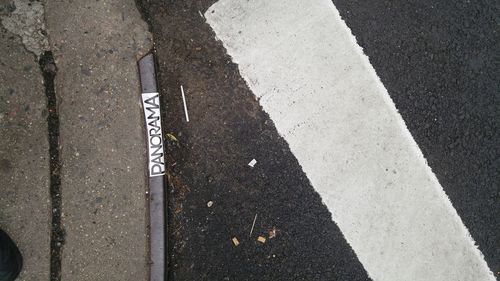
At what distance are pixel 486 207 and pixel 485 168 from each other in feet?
0.84

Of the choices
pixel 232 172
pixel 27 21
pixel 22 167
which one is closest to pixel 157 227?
pixel 232 172

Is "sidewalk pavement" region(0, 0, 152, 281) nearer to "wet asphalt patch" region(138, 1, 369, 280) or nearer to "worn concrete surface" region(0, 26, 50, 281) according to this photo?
"worn concrete surface" region(0, 26, 50, 281)

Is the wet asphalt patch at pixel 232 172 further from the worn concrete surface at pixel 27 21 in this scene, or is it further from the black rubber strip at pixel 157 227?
the worn concrete surface at pixel 27 21

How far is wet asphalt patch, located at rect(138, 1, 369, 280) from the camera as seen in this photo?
2.60 meters

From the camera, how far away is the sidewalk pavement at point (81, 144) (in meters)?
2.47

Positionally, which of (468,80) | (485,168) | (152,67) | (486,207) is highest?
(152,67)

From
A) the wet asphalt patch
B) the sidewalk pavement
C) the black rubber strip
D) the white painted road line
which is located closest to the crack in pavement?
the sidewalk pavement

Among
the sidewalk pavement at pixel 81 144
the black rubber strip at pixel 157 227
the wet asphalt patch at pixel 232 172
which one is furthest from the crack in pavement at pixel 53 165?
the wet asphalt patch at pixel 232 172

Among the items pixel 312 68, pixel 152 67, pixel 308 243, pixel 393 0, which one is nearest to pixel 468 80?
pixel 393 0

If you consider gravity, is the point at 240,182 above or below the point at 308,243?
above

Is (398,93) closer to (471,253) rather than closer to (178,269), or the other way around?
(471,253)

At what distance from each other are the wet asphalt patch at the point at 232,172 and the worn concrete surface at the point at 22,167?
0.77 metres

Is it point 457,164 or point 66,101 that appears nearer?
point 66,101

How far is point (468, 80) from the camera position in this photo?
2.72 metres
